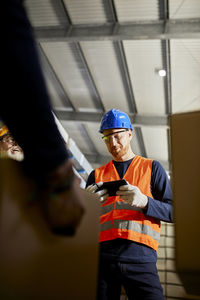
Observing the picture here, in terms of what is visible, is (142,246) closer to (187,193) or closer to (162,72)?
(187,193)

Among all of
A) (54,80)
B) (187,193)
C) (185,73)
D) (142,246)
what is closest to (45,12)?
(54,80)

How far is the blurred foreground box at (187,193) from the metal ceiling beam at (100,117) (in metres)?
6.74

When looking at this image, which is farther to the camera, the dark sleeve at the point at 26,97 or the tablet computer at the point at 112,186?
the tablet computer at the point at 112,186

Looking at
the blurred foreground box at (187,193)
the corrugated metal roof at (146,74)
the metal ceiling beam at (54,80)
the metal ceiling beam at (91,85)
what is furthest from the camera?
the metal ceiling beam at (54,80)

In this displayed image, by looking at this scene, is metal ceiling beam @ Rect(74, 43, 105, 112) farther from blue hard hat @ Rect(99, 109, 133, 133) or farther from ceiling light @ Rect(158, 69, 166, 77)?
blue hard hat @ Rect(99, 109, 133, 133)

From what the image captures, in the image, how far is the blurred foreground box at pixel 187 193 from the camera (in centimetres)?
99

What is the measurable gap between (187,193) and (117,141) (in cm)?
116

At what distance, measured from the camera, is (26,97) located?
68 centimetres

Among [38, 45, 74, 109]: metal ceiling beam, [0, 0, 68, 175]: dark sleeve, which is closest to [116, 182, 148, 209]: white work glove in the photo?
[0, 0, 68, 175]: dark sleeve

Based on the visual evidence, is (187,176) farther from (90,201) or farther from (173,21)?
(173,21)

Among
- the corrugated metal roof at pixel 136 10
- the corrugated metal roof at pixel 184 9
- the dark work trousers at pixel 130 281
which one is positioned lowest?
the dark work trousers at pixel 130 281

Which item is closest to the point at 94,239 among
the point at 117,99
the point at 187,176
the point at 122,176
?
the point at 187,176

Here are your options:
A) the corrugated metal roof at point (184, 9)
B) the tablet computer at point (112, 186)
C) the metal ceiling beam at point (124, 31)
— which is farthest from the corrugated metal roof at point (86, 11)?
the tablet computer at point (112, 186)

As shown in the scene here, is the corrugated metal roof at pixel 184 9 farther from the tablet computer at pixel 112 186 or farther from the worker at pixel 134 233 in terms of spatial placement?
the tablet computer at pixel 112 186
